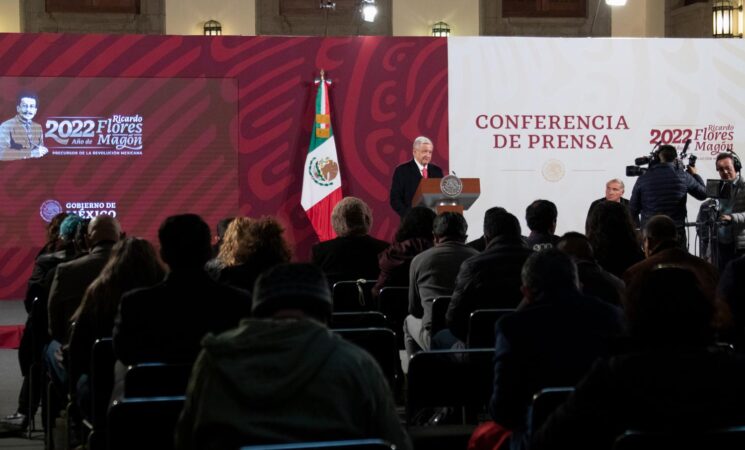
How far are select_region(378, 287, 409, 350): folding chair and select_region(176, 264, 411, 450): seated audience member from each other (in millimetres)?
3577

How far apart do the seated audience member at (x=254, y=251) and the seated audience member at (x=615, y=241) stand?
5.17 ft

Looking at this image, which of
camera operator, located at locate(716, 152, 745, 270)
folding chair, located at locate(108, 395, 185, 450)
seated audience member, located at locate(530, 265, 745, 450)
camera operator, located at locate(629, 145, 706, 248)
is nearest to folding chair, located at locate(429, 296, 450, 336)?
folding chair, located at locate(108, 395, 185, 450)

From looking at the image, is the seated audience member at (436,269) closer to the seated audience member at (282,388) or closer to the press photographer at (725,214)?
the seated audience member at (282,388)

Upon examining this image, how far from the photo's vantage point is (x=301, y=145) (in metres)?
12.2

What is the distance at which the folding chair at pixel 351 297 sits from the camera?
19.7 feet

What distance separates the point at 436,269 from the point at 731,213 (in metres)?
5.25

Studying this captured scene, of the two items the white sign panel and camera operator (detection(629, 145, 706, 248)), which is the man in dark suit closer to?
the white sign panel

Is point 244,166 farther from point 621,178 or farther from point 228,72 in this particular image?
point 621,178

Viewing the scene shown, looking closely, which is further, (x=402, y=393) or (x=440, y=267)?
(x=402, y=393)

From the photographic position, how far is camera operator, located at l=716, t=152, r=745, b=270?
9.76 meters

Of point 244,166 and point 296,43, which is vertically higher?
point 296,43

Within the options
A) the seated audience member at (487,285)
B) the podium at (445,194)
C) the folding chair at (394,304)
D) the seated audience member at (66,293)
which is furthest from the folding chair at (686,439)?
the podium at (445,194)

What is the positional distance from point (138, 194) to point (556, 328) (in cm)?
932

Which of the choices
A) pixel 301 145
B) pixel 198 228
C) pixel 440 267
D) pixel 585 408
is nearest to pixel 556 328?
pixel 585 408
